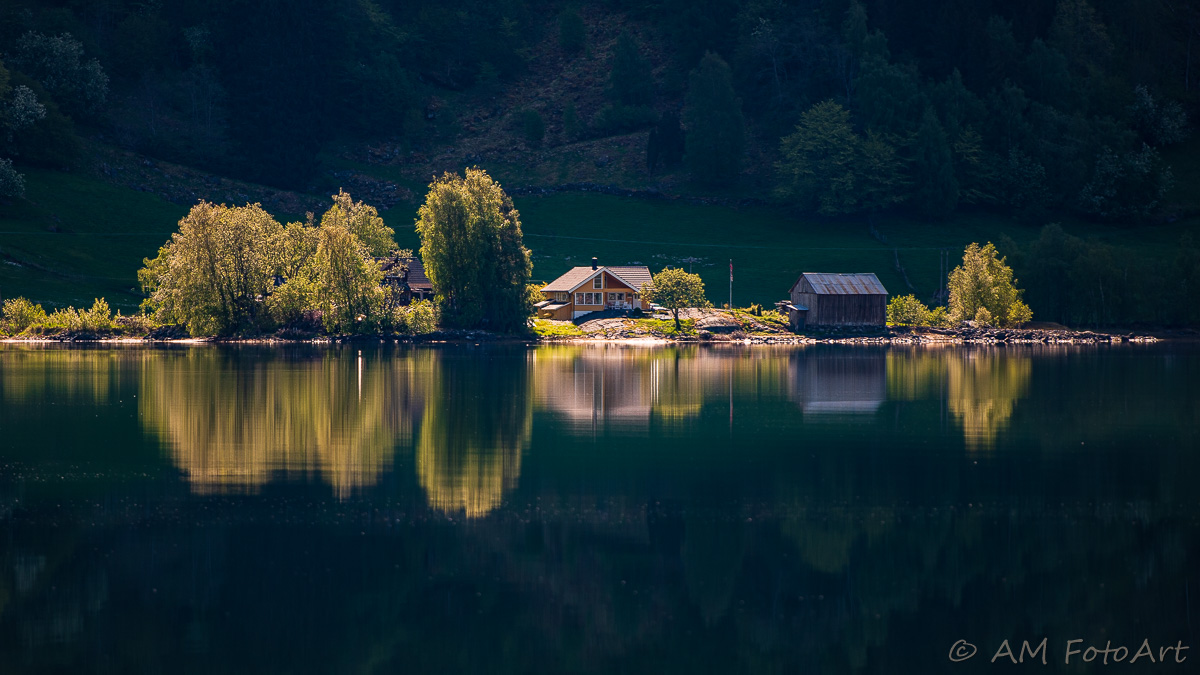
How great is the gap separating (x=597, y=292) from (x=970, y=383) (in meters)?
57.5

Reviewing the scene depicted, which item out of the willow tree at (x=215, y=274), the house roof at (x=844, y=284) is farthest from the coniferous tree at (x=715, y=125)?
the willow tree at (x=215, y=274)

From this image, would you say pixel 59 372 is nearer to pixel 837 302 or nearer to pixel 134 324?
pixel 134 324

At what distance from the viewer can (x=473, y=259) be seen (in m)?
99.8

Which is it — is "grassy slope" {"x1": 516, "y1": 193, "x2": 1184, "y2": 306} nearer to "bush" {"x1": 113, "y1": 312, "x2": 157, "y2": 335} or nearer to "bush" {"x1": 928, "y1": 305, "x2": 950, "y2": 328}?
"bush" {"x1": 928, "y1": 305, "x2": 950, "y2": 328}

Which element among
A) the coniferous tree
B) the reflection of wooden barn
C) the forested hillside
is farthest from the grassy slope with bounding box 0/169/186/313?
the reflection of wooden barn

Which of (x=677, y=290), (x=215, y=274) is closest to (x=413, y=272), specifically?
(x=215, y=274)

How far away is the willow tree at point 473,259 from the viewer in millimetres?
100188

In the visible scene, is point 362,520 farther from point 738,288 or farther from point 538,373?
point 738,288

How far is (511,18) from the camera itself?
175 m

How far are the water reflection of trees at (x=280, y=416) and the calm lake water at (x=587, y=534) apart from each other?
0.78 ft

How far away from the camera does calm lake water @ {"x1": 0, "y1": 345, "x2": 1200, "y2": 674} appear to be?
20484mm

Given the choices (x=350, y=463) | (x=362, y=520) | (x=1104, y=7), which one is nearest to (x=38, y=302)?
(x=350, y=463)

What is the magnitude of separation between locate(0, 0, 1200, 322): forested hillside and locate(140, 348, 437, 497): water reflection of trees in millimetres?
67760

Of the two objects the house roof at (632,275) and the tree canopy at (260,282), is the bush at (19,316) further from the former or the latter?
the house roof at (632,275)
